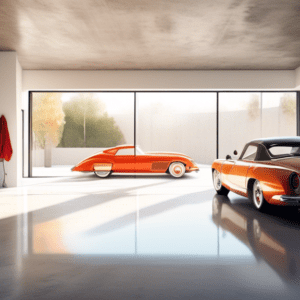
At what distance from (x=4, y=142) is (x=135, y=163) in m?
4.05

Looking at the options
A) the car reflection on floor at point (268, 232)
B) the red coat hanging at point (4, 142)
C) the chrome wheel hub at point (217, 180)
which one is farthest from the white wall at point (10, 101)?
the car reflection on floor at point (268, 232)

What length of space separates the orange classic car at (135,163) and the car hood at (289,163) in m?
5.74

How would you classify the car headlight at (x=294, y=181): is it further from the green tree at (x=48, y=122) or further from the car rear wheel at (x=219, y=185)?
the green tree at (x=48, y=122)

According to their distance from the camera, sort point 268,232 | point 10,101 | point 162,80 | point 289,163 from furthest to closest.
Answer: point 162,80
point 10,101
point 289,163
point 268,232

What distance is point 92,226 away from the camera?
4008mm

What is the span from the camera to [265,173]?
4.48 m

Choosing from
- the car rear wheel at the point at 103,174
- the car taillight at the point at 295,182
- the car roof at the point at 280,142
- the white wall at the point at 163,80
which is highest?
the white wall at the point at 163,80

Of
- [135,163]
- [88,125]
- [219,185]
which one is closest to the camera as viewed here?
[219,185]

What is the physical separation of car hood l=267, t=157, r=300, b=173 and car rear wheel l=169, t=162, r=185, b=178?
18.8 ft

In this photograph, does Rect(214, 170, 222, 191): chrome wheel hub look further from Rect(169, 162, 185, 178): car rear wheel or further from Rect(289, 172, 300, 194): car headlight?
Rect(169, 162, 185, 178): car rear wheel

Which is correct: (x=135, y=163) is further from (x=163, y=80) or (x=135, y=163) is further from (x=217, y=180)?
(x=217, y=180)

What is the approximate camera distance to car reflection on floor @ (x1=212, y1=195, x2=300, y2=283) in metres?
2.67

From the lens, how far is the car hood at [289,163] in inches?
161

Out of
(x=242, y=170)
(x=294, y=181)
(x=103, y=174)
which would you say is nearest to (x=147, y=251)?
(x=294, y=181)
